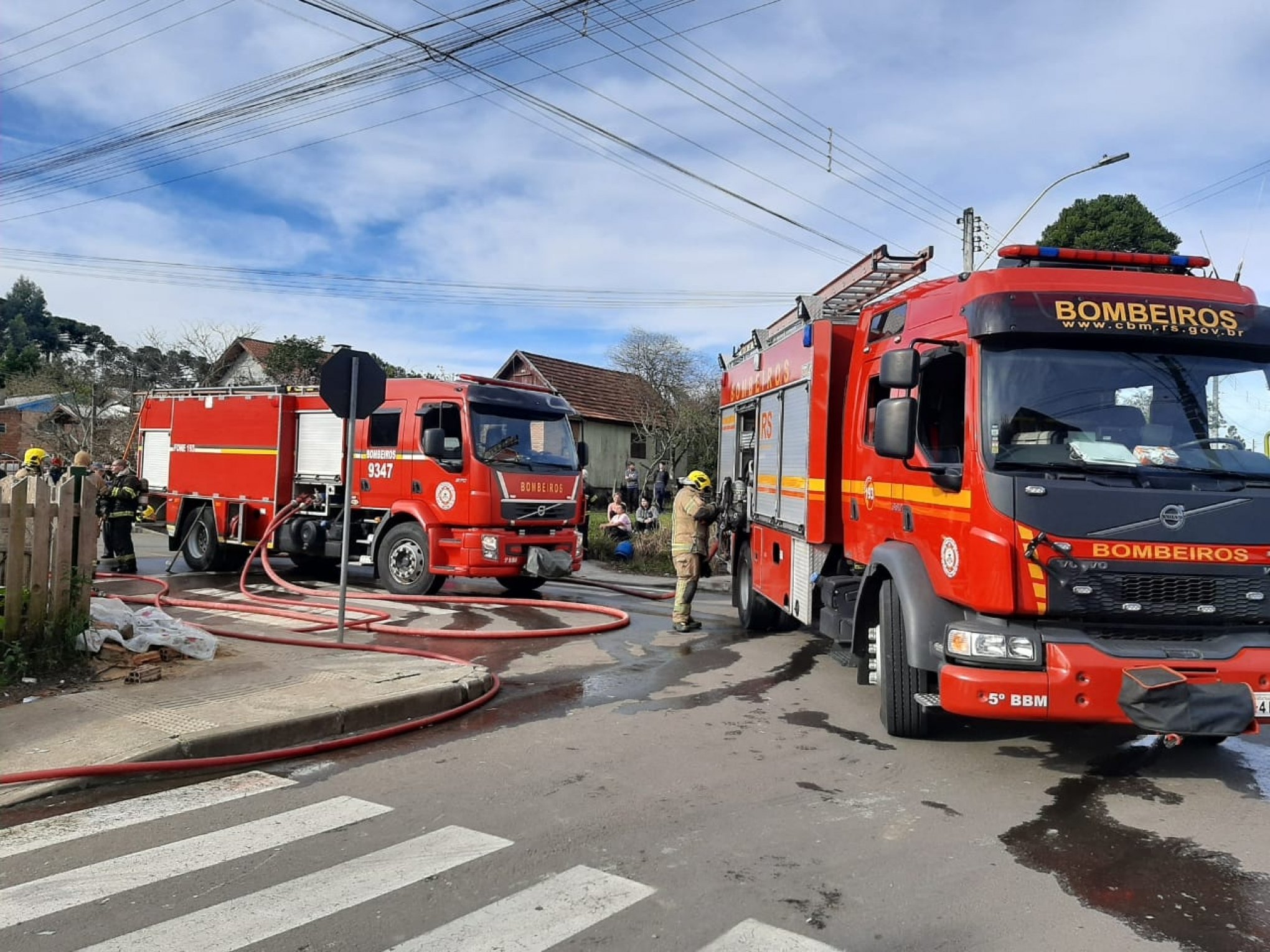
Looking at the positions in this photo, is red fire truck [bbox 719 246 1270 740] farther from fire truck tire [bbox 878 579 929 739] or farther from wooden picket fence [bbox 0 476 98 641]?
wooden picket fence [bbox 0 476 98 641]

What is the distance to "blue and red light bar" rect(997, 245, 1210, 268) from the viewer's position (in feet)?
18.7

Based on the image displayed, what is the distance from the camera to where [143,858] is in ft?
12.7

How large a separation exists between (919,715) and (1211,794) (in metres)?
1.56

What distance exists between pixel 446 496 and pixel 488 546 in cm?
87

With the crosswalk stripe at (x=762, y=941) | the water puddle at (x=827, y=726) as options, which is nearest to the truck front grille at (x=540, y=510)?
the water puddle at (x=827, y=726)

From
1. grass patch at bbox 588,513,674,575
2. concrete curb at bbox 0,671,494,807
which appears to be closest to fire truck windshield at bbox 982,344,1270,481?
concrete curb at bbox 0,671,494,807

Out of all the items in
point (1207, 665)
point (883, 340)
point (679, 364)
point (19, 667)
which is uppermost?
point (679, 364)

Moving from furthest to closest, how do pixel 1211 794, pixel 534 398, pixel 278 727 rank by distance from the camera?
pixel 534 398
pixel 278 727
pixel 1211 794

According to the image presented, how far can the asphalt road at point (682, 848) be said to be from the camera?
3.29 meters

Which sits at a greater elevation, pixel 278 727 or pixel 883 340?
pixel 883 340

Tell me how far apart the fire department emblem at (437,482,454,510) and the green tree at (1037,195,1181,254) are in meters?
22.3

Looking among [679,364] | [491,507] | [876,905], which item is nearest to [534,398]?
[491,507]

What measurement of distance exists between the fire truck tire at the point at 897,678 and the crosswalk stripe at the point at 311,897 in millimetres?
2729

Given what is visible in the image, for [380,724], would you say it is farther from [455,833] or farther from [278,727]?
[455,833]
